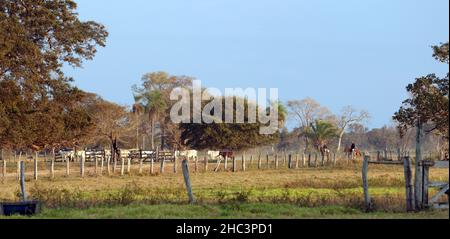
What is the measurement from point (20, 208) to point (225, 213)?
A: 5.48m

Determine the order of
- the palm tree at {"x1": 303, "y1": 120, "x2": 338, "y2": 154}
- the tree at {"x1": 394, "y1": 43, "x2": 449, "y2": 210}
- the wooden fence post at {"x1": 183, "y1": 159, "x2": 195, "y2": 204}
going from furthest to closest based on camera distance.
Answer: the palm tree at {"x1": 303, "y1": 120, "x2": 338, "y2": 154}
the tree at {"x1": 394, "y1": 43, "x2": 449, "y2": 210}
the wooden fence post at {"x1": 183, "y1": 159, "x2": 195, "y2": 204}

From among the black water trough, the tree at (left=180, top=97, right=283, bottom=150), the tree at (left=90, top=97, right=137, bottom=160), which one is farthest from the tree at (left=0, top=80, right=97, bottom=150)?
the tree at (left=180, top=97, right=283, bottom=150)

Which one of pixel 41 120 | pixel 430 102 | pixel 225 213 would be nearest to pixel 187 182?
pixel 225 213

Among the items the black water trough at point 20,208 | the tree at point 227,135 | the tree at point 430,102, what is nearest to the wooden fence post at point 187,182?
the black water trough at point 20,208

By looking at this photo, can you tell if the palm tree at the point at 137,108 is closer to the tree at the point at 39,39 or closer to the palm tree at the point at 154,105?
the palm tree at the point at 154,105

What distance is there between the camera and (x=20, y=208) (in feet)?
60.6

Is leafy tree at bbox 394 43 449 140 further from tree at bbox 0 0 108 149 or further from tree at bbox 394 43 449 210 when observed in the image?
tree at bbox 0 0 108 149

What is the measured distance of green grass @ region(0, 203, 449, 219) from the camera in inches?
687

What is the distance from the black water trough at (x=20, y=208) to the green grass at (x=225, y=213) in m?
0.32

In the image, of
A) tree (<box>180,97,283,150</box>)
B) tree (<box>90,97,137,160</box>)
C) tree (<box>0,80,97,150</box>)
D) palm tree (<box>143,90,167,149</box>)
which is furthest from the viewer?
palm tree (<box>143,90,167,149</box>)

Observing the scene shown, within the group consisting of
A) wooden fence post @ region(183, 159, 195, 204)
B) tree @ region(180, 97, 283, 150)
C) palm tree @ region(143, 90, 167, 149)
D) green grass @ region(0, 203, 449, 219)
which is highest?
palm tree @ region(143, 90, 167, 149)

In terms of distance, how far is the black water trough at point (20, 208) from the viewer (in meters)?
18.4

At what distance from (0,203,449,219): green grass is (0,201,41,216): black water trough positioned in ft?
1.07
